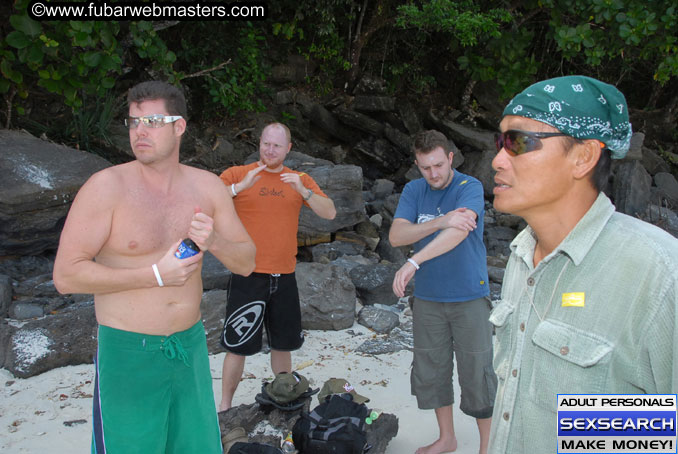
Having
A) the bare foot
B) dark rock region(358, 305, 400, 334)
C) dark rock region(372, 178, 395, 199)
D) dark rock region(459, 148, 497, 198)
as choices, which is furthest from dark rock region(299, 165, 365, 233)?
the bare foot

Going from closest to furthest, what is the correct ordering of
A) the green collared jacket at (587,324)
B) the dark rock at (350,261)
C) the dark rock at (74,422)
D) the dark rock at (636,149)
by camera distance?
the green collared jacket at (587,324) < the dark rock at (74,422) < the dark rock at (350,261) < the dark rock at (636,149)

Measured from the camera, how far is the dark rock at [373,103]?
552 inches

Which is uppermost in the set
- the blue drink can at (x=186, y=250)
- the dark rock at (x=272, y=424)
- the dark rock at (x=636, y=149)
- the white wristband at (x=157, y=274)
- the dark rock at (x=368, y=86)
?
the dark rock at (x=368, y=86)

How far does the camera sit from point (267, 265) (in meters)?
4.50

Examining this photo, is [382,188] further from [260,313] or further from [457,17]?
[260,313]

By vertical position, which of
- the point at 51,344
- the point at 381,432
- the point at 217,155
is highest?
the point at 217,155

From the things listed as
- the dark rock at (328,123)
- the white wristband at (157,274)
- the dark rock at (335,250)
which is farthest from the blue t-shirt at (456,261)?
the dark rock at (328,123)

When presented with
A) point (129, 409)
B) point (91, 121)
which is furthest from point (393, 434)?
point (91, 121)

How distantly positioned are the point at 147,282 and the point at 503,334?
1581 millimetres

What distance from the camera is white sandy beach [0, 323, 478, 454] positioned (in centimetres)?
410

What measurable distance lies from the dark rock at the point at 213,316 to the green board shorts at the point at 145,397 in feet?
9.45

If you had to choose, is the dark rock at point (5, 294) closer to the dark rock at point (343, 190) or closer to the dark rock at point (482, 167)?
the dark rock at point (343, 190)

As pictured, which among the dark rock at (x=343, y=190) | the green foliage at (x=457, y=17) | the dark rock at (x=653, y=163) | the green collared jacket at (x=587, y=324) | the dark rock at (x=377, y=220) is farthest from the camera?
the dark rock at (x=653, y=163)

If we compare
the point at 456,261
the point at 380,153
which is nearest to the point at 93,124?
the point at 380,153
